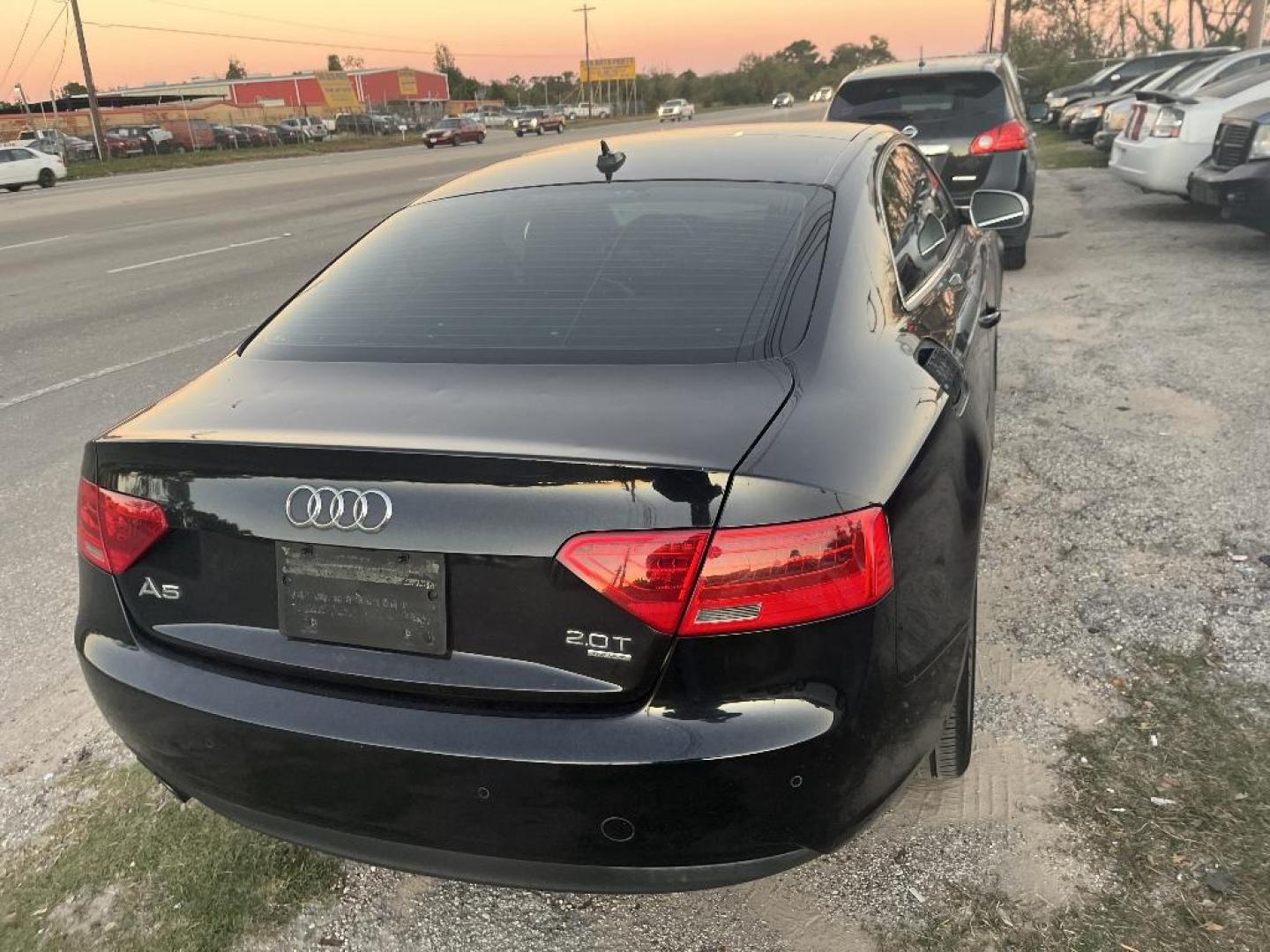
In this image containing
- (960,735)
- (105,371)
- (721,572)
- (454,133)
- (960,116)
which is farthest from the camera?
(454,133)

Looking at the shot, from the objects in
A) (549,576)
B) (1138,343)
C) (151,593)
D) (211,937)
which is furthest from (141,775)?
(1138,343)

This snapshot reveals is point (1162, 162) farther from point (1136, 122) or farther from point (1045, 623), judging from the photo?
point (1045, 623)

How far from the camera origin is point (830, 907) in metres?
2.21

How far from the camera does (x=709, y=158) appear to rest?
3000mm

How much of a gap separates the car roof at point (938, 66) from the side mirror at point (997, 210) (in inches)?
179

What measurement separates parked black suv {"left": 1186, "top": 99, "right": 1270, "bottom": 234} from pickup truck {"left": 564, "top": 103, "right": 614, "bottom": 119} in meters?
85.7

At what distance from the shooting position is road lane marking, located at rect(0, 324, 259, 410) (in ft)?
21.0

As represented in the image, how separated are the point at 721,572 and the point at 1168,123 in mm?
10513

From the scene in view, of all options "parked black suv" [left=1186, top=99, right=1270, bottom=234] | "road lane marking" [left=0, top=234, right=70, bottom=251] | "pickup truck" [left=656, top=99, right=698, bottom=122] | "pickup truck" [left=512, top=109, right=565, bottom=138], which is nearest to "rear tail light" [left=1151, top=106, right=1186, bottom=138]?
"parked black suv" [left=1186, top=99, right=1270, bottom=234]

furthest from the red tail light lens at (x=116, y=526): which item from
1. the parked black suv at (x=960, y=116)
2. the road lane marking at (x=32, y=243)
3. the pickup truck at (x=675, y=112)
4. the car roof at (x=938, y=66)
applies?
the pickup truck at (x=675, y=112)

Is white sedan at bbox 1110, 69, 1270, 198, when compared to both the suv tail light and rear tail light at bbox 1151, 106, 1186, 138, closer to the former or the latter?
rear tail light at bbox 1151, 106, 1186, 138

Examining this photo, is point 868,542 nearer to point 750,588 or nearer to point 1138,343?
point 750,588

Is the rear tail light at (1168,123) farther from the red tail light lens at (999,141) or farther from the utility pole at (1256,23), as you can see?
the utility pole at (1256,23)

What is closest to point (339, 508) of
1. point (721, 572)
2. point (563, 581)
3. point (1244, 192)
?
point (563, 581)
